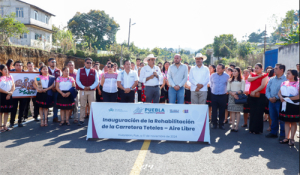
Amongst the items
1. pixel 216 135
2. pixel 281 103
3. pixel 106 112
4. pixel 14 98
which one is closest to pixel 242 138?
pixel 216 135

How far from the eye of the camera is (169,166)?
14.7 feet

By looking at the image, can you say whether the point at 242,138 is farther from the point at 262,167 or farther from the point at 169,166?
the point at 169,166

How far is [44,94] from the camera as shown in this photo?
7.93m

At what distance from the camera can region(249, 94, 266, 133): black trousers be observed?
23.5 feet

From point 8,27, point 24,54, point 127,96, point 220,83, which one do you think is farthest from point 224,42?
point 127,96

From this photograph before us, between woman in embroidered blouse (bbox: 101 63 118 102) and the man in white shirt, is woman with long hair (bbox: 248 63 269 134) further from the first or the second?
woman in embroidered blouse (bbox: 101 63 118 102)

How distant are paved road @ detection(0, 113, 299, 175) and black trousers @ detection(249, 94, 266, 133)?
474 millimetres

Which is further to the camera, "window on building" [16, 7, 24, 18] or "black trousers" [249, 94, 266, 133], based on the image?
"window on building" [16, 7, 24, 18]

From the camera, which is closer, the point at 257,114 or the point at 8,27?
the point at 257,114

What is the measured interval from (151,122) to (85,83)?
3.03 metres

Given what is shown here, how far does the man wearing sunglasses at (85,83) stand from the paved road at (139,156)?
162cm

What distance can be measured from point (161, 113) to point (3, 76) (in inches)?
185

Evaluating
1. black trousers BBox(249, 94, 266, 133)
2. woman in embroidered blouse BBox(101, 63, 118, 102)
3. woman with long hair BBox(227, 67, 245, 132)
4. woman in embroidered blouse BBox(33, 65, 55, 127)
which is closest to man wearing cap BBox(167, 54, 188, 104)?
woman with long hair BBox(227, 67, 245, 132)

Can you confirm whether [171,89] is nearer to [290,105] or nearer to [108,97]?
[108,97]
